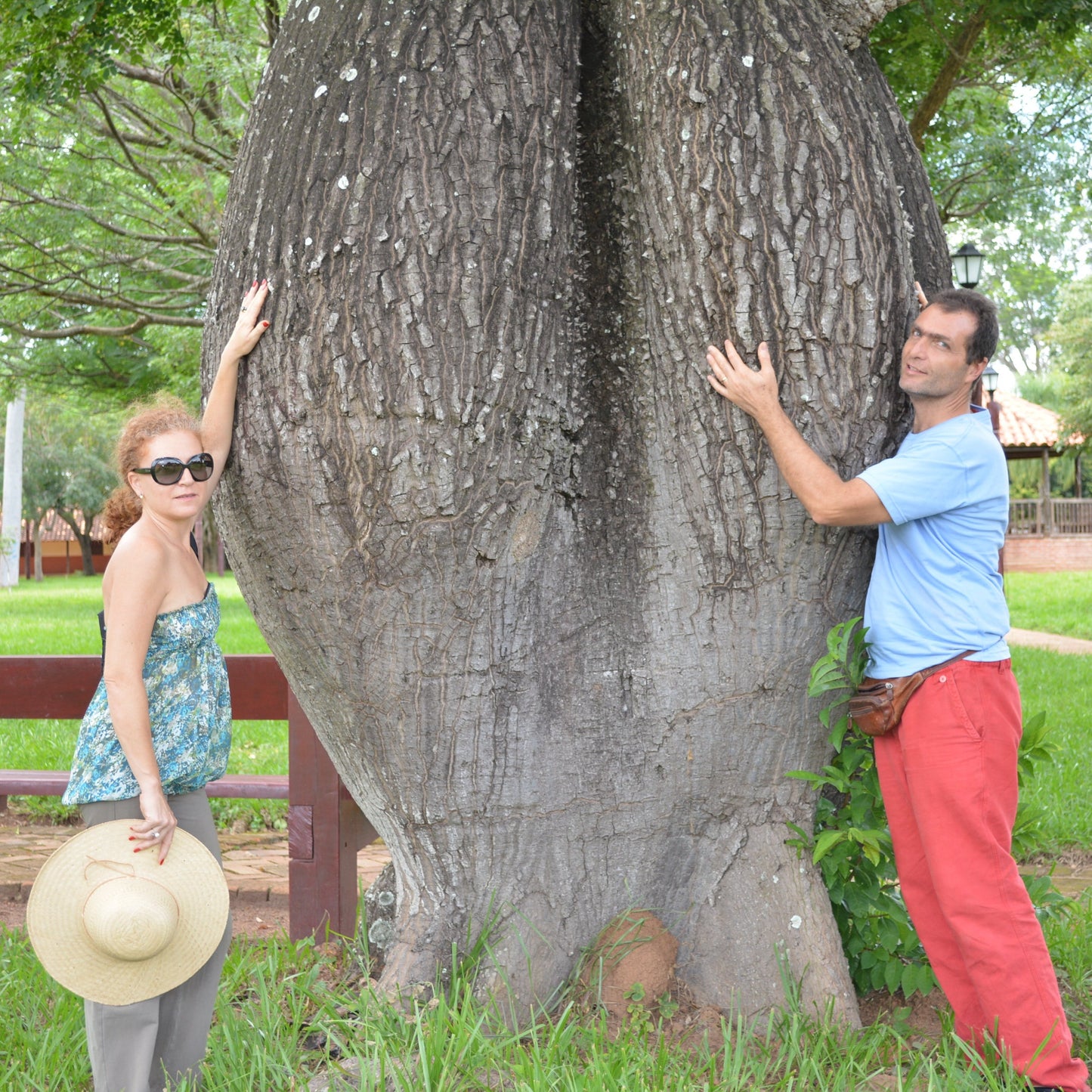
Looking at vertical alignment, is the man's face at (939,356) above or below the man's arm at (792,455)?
above

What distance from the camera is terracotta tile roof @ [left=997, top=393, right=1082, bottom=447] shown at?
29.8 meters

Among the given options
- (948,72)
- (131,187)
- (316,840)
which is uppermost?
(131,187)

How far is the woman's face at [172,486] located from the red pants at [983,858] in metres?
1.96

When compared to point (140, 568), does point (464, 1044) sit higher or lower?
lower

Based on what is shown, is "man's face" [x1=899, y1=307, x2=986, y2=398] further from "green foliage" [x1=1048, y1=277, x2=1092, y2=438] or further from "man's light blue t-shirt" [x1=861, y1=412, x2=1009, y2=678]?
"green foliage" [x1=1048, y1=277, x2=1092, y2=438]

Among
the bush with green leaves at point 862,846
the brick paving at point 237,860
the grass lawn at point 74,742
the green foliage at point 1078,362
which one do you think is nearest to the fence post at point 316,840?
the grass lawn at point 74,742

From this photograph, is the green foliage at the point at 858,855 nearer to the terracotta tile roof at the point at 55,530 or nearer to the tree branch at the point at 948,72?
the tree branch at the point at 948,72

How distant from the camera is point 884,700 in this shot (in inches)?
121

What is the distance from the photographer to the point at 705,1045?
304 cm

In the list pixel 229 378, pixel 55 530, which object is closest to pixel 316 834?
pixel 229 378

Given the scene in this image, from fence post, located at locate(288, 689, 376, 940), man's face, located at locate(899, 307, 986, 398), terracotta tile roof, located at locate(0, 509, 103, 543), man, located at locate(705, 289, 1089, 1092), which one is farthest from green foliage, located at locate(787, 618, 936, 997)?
terracotta tile roof, located at locate(0, 509, 103, 543)

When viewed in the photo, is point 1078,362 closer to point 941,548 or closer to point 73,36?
point 73,36

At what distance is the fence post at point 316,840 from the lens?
4340 millimetres

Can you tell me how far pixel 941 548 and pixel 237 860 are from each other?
423 centimetres
